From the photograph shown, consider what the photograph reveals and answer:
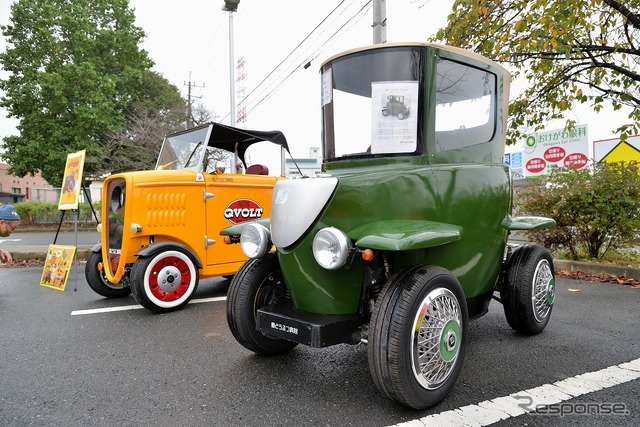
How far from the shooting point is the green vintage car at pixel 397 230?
2.29 m

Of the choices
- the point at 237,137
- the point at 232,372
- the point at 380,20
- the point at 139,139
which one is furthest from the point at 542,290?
the point at 139,139

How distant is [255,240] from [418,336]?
1300 millimetres

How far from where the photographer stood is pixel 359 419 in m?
2.22

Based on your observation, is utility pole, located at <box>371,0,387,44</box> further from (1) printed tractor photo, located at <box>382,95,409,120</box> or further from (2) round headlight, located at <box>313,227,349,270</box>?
(2) round headlight, located at <box>313,227,349,270</box>

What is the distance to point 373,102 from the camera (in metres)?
2.85

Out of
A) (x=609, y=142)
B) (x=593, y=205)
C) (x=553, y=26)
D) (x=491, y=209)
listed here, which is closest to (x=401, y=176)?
(x=491, y=209)

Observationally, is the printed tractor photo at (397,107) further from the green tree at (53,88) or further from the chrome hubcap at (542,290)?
the green tree at (53,88)

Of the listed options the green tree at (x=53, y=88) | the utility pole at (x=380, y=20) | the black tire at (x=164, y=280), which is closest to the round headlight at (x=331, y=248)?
the black tire at (x=164, y=280)

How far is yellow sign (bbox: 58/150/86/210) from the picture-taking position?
5910 millimetres

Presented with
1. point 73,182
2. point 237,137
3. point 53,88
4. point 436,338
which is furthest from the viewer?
point 53,88

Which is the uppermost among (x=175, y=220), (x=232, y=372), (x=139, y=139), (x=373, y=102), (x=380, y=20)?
(x=380, y=20)

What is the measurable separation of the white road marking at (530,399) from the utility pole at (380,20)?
710 cm

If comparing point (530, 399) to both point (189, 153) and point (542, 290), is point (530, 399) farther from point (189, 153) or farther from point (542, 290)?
point (189, 153)

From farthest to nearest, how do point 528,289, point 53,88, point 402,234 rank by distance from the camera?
point 53,88
point 528,289
point 402,234
